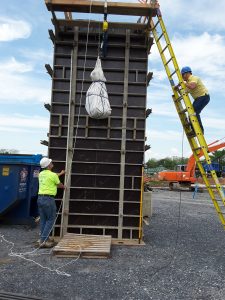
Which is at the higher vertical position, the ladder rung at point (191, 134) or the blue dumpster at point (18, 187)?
the ladder rung at point (191, 134)

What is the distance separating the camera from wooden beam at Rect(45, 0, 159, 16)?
7.70 meters

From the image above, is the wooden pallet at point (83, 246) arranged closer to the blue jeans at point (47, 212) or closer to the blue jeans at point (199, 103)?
the blue jeans at point (47, 212)

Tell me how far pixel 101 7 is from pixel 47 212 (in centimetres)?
477

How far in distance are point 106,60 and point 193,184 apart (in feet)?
67.4

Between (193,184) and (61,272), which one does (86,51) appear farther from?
(193,184)

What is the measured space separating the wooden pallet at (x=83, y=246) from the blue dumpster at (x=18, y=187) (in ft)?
8.08

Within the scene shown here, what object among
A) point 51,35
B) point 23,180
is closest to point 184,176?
point 23,180

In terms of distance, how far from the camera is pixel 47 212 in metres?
7.51

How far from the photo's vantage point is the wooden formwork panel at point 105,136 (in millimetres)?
8203

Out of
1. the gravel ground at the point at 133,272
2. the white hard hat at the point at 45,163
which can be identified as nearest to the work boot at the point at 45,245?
the gravel ground at the point at 133,272

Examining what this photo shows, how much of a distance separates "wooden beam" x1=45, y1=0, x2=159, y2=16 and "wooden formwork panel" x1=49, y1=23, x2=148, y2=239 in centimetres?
55

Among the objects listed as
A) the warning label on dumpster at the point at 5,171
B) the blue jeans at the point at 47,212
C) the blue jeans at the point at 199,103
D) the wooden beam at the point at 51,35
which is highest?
the wooden beam at the point at 51,35

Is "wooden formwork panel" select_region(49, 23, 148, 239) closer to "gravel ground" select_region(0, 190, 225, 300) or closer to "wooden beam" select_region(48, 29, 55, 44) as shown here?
"wooden beam" select_region(48, 29, 55, 44)

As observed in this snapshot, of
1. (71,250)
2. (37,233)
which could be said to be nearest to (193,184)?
(37,233)
